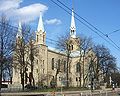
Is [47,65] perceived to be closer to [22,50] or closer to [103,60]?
[103,60]

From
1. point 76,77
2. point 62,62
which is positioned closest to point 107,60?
point 62,62

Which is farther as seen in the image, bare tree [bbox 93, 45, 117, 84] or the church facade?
the church facade

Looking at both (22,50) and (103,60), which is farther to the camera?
(103,60)

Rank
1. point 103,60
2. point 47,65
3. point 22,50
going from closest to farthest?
point 22,50, point 103,60, point 47,65

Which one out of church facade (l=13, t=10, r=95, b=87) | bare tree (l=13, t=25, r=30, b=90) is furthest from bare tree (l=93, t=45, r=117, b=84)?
bare tree (l=13, t=25, r=30, b=90)

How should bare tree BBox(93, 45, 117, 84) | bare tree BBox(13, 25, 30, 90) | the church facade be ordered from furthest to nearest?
the church facade, bare tree BBox(93, 45, 117, 84), bare tree BBox(13, 25, 30, 90)

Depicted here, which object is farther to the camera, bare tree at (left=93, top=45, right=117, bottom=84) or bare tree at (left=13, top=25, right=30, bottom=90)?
bare tree at (left=93, top=45, right=117, bottom=84)

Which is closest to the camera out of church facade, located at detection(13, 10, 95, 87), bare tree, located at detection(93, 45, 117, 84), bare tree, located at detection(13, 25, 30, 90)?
bare tree, located at detection(13, 25, 30, 90)

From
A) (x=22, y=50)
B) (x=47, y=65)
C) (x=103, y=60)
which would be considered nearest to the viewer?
(x=22, y=50)

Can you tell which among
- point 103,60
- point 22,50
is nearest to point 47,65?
point 103,60

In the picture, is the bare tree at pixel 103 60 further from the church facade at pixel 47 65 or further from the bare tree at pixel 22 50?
the bare tree at pixel 22 50

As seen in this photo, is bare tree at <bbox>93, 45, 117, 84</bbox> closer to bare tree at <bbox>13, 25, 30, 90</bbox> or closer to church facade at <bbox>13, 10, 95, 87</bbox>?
church facade at <bbox>13, 10, 95, 87</bbox>

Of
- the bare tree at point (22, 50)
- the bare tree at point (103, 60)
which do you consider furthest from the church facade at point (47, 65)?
the bare tree at point (22, 50)

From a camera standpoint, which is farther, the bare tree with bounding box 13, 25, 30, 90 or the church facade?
the church facade
